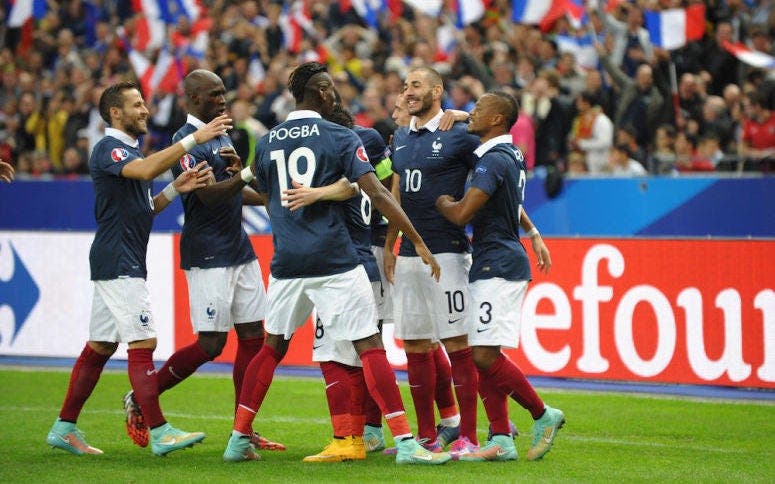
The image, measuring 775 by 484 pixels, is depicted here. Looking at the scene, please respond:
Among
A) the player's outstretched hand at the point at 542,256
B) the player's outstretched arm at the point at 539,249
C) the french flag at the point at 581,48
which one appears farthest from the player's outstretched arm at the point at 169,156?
the french flag at the point at 581,48

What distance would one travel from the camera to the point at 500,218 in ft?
27.9

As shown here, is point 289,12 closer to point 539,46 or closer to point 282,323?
point 539,46

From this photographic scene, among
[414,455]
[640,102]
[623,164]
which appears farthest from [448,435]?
[640,102]

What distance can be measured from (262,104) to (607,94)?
5347 millimetres

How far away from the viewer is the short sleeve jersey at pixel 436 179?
350 inches

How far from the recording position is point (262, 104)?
1984 centimetres

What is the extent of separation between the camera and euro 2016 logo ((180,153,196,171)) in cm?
902

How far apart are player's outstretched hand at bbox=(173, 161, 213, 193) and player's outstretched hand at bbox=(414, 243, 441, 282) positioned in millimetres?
1578

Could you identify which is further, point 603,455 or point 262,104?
point 262,104

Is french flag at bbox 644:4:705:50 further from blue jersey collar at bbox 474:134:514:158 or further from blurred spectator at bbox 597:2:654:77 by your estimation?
blue jersey collar at bbox 474:134:514:158

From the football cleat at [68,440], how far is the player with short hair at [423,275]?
232 cm

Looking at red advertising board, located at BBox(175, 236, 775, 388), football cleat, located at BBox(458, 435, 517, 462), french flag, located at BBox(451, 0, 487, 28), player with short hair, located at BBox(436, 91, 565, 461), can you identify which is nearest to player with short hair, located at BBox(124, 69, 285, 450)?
football cleat, located at BBox(458, 435, 517, 462)

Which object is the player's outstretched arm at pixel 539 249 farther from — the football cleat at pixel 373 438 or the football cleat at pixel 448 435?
the football cleat at pixel 373 438

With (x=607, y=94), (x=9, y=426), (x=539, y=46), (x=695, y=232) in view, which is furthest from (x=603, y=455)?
(x=539, y=46)
